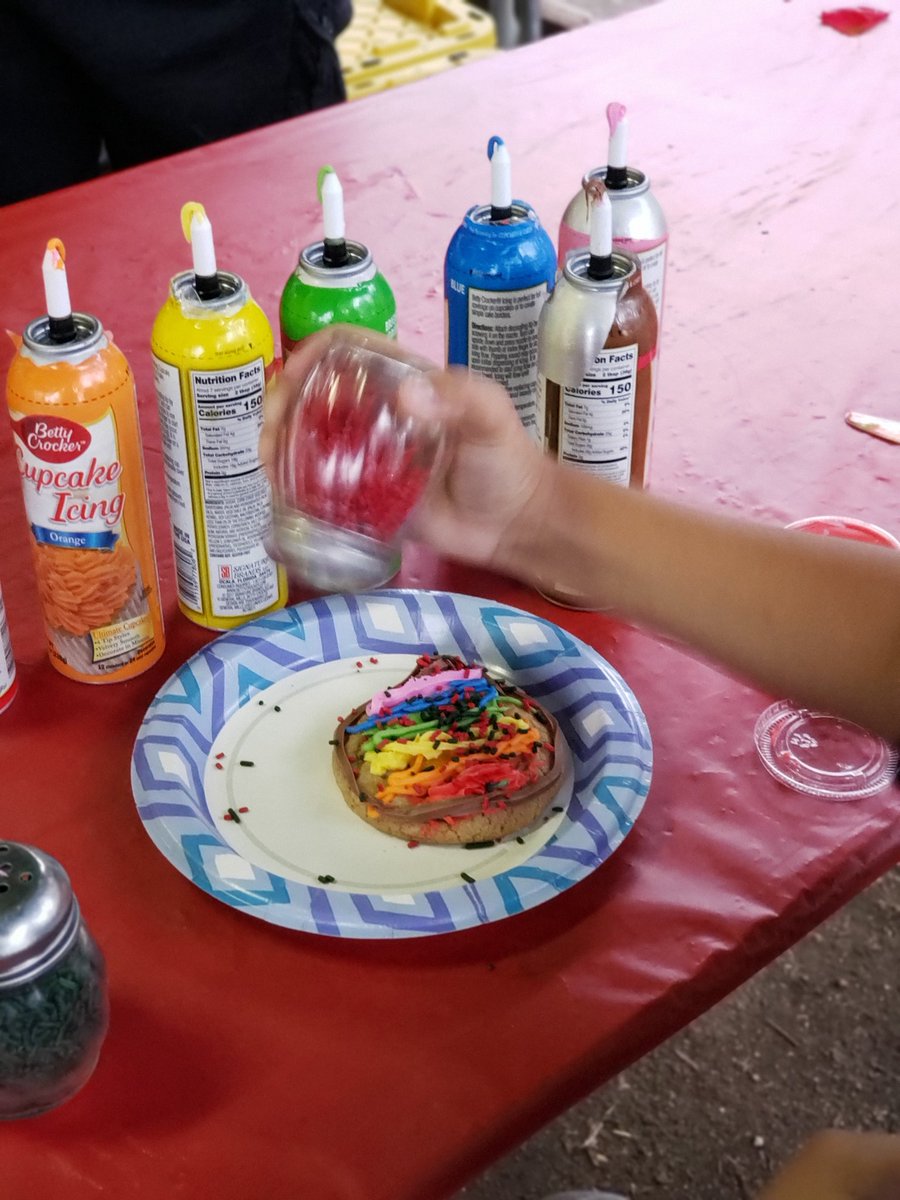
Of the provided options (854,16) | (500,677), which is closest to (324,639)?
(500,677)

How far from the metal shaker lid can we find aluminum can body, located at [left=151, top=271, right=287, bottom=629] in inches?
12.9

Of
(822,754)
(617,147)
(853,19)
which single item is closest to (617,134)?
(617,147)

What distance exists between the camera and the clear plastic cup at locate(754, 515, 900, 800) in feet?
2.86

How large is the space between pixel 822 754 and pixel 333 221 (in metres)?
0.48

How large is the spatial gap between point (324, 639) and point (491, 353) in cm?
24

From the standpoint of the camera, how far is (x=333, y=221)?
91cm

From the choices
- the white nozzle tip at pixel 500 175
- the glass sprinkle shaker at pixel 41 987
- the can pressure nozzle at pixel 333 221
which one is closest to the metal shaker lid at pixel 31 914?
the glass sprinkle shaker at pixel 41 987

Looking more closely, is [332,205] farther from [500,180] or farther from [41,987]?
[41,987]

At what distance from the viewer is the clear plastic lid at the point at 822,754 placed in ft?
2.86

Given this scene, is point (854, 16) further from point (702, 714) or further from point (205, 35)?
point (702, 714)

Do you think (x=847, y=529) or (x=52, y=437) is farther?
(x=847, y=529)

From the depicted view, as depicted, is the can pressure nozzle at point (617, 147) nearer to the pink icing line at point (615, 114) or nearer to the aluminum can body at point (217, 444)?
the pink icing line at point (615, 114)

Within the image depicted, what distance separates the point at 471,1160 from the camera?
2.21ft

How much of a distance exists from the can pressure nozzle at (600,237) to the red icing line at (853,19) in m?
1.10
